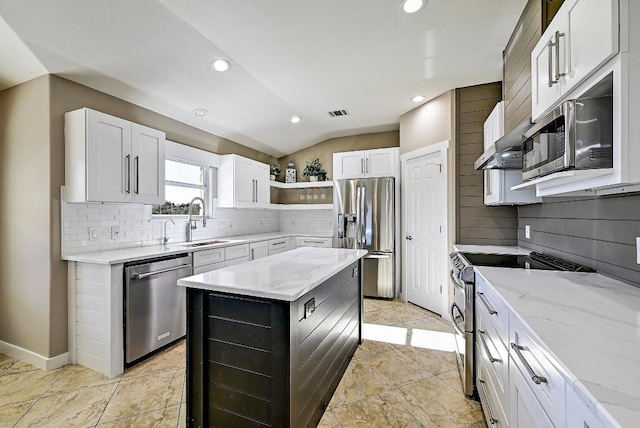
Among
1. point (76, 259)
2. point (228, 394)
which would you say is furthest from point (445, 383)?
point (76, 259)

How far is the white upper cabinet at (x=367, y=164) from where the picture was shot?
4.45 metres

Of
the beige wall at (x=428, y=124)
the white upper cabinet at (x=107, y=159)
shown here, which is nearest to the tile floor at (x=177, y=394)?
the white upper cabinet at (x=107, y=159)

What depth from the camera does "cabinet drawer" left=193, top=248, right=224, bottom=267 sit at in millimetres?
3088

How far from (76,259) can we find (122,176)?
0.80 metres

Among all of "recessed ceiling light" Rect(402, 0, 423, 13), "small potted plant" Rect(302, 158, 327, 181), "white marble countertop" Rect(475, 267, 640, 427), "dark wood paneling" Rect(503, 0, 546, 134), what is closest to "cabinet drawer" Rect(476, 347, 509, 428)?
"white marble countertop" Rect(475, 267, 640, 427)

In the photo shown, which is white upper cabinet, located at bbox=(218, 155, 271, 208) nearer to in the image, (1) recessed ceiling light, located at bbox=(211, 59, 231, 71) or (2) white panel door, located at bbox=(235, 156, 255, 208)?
(2) white panel door, located at bbox=(235, 156, 255, 208)

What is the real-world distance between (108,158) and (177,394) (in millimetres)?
2031

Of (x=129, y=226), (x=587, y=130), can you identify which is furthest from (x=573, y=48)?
(x=129, y=226)

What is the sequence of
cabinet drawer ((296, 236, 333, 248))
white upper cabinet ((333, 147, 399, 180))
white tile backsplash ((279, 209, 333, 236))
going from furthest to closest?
1. white tile backsplash ((279, 209, 333, 236))
2. cabinet drawer ((296, 236, 333, 248))
3. white upper cabinet ((333, 147, 399, 180))

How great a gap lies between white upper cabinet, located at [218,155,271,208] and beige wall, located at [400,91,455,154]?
2342mm

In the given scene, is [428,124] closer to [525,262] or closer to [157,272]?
[525,262]

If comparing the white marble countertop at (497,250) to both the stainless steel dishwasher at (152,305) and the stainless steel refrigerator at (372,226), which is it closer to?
the stainless steel refrigerator at (372,226)

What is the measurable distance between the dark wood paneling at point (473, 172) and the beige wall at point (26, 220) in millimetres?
4055

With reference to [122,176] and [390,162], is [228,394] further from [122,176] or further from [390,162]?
[390,162]
